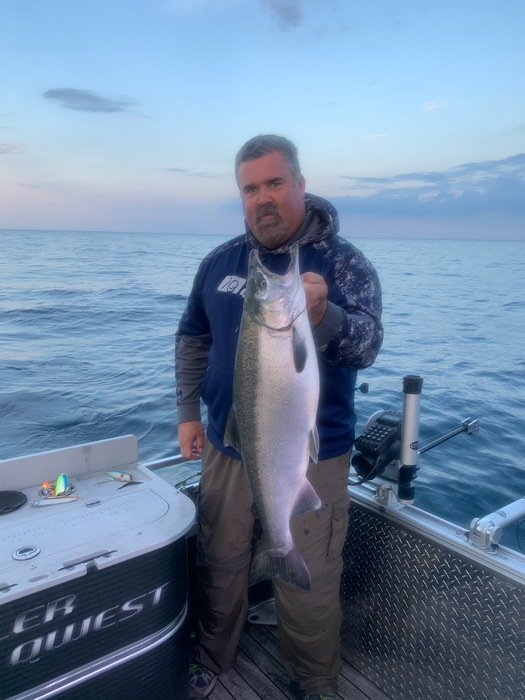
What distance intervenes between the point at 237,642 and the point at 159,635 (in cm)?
98

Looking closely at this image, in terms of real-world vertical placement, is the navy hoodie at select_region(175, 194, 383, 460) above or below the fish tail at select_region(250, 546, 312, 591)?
above

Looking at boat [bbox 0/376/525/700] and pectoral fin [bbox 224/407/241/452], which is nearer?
boat [bbox 0/376/525/700]

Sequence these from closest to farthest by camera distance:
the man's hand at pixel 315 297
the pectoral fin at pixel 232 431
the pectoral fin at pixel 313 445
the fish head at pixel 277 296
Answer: the fish head at pixel 277 296
the man's hand at pixel 315 297
the pectoral fin at pixel 313 445
the pectoral fin at pixel 232 431

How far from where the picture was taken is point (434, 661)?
10.1 feet

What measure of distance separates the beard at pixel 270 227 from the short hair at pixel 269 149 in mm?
257

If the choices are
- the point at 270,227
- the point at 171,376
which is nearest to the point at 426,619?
the point at 270,227

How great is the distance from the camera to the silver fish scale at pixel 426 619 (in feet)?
9.07

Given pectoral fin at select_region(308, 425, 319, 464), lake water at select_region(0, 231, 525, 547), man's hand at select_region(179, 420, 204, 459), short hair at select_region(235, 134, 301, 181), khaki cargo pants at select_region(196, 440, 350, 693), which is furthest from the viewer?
lake water at select_region(0, 231, 525, 547)

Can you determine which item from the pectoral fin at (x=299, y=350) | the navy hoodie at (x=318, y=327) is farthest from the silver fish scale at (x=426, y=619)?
the pectoral fin at (x=299, y=350)

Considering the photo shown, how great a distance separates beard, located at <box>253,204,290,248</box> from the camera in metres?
2.85

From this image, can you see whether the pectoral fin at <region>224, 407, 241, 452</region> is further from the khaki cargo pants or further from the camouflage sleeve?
the khaki cargo pants

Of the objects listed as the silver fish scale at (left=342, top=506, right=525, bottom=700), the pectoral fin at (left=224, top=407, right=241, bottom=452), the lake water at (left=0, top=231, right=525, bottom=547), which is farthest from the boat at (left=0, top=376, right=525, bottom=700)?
the lake water at (left=0, top=231, right=525, bottom=547)

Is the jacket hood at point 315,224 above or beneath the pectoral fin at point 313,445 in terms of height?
above

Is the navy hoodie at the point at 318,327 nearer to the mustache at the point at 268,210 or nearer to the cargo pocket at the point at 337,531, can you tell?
the mustache at the point at 268,210
